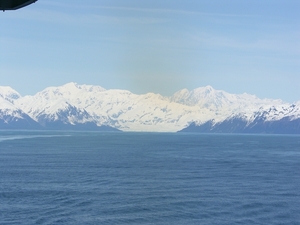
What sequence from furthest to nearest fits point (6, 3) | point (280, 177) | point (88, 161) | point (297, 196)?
1. point (88, 161)
2. point (280, 177)
3. point (297, 196)
4. point (6, 3)

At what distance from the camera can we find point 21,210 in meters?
62.6

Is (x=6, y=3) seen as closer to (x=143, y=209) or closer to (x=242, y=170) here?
(x=143, y=209)

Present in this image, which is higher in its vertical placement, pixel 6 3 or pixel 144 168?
pixel 6 3

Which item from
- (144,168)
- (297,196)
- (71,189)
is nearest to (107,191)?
(71,189)

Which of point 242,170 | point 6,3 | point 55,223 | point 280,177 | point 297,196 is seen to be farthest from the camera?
point 242,170

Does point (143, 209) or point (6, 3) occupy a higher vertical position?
point (6, 3)

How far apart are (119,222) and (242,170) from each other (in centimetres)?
5055

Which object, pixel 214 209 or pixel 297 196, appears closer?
pixel 214 209

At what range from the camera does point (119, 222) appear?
59.1 m

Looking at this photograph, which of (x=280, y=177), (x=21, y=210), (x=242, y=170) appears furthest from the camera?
(x=242, y=170)

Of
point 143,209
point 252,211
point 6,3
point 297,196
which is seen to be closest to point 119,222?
point 143,209

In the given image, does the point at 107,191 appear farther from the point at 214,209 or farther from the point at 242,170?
the point at 242,170

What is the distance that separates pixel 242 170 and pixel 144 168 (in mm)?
18163

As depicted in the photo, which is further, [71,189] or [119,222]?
[71,189]
